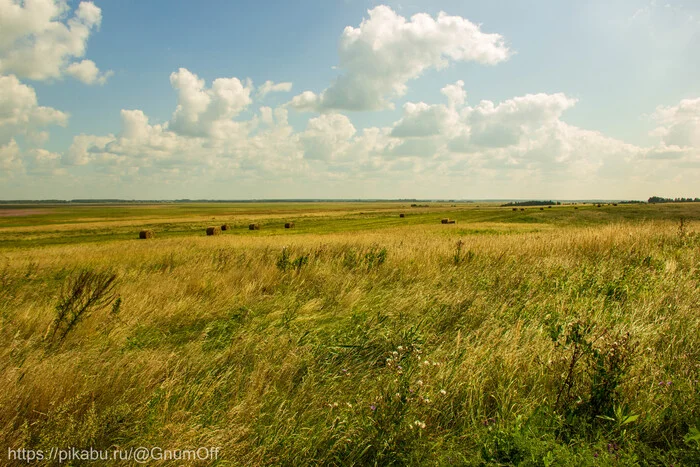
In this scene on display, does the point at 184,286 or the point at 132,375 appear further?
the point at 184,286

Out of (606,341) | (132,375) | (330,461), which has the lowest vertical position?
(330,461)

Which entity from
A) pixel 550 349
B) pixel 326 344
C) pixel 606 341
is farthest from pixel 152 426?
pixel 606 341

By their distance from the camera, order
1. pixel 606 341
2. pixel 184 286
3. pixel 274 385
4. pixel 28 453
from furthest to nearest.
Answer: pixel 184 286, pixel 606 341, pixel 274 385, pixel 28 453

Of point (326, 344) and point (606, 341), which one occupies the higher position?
point (606, 341)

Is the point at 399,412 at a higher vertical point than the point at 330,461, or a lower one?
higher

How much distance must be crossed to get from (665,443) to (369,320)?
320 cm

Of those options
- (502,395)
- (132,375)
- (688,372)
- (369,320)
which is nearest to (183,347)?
(132,375)

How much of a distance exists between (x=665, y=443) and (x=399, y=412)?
1925mm

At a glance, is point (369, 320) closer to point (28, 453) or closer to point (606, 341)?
point (606, 341)

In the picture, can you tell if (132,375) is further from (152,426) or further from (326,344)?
(326,344)

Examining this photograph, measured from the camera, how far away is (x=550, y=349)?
3.64 m

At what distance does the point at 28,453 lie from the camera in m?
2.45

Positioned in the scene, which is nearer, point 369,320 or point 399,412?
point 399,412

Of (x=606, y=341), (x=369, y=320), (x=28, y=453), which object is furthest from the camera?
(x=369, y=320)
